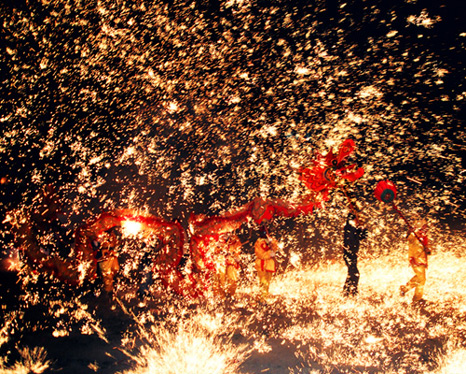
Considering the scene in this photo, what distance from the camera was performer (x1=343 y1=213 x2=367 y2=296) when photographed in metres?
8.31

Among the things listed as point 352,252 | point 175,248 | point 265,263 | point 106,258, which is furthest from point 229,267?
point 352,252

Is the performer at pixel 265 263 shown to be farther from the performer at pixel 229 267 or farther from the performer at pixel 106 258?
the performer at pixel 106 258

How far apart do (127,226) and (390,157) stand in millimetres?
9584

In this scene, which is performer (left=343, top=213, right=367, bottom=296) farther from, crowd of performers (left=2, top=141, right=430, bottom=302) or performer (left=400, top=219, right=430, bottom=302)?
performer (left=400, top=219, right=430, bottom=302)

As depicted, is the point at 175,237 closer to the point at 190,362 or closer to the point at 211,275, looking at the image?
the point at 211,275

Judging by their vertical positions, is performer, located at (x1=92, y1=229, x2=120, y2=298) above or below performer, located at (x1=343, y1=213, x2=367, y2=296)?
above

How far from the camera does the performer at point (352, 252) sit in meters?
8.31

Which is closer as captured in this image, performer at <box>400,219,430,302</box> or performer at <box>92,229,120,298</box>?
performer at <box>400,219,430,302</box>

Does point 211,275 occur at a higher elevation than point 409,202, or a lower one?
higher

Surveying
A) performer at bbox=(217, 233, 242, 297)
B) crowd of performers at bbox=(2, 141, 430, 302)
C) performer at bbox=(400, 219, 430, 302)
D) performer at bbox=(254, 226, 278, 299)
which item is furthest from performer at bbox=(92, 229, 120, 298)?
performer at bbox=(400, 219, 430, 302)

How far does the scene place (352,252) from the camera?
8.41 metres

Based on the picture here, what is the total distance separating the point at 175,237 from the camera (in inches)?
336

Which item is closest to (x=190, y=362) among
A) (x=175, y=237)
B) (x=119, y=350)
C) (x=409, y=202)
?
(x=119, y=350)

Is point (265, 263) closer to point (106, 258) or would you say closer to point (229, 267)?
point (229, 267)
